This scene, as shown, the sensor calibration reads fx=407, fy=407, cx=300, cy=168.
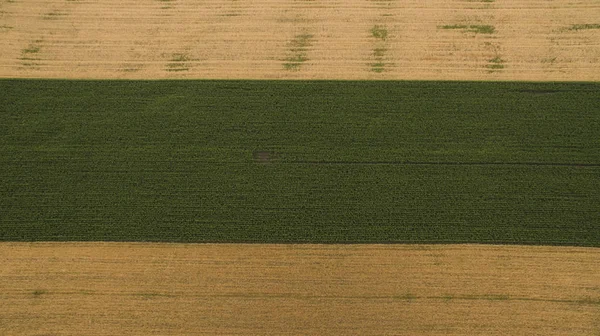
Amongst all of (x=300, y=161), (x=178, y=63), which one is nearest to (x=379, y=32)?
(x=300, y=161)

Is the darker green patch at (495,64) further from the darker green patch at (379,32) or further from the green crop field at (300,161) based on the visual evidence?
the darker green patch at (379,32)

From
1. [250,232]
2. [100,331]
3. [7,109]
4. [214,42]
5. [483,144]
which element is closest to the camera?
[100,331]

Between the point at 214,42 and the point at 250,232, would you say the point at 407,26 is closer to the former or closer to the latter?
the point at 214,42

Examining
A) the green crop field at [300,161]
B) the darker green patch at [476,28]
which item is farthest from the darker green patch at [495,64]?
the darker green patch at [476,28]

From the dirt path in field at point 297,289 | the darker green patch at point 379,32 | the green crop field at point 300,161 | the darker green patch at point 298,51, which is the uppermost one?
the darker green patch at point 379,32

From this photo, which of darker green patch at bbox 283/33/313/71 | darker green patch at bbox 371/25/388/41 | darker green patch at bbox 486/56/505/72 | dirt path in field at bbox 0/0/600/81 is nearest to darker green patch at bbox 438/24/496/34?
dirt path in field at bbox 0/0/600/81

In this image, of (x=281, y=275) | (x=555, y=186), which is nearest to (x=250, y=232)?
(x=281, y=275)
